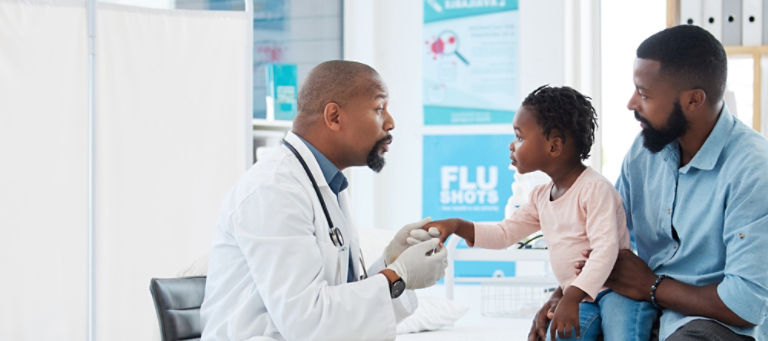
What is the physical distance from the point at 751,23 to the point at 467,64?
2240mm

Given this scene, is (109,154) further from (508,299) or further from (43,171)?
Result: (508,299)

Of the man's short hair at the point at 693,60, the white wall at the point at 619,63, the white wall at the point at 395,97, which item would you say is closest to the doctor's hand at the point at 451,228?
the man's short hair at the point at 693,60

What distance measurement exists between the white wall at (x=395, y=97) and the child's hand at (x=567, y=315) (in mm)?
Answer: 3439

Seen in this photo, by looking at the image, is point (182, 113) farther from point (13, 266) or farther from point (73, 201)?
point (13, 266)

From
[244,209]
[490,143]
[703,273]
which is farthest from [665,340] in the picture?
[490,143]

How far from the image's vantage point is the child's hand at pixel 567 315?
1584 mm

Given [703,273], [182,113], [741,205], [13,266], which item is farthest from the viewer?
[182,113]

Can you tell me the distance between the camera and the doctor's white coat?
1460 mm

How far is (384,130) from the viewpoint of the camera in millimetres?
1775

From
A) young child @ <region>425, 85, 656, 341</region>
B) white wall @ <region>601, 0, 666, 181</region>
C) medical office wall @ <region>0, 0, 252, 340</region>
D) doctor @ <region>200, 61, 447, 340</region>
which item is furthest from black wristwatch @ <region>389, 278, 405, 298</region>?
white wall @ <region>601, 0, 666, 181</region>

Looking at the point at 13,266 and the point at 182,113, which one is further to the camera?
the point at 182,113

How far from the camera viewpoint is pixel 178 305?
169cm

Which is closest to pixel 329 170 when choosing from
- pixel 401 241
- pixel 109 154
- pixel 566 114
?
pixel 401 241

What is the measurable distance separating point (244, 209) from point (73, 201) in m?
1.34
